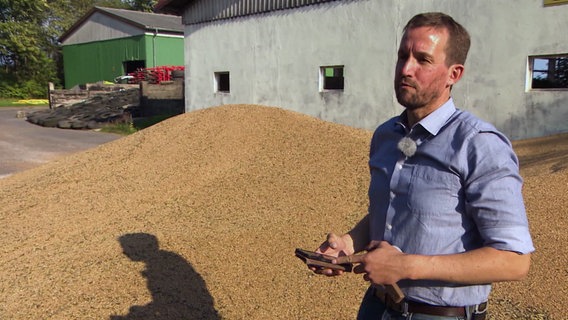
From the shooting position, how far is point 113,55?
110 feet

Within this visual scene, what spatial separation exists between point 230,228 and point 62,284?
1807 mm

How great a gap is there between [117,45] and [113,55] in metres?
0.82

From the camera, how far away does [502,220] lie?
1.48 meters

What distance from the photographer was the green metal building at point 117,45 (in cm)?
3177

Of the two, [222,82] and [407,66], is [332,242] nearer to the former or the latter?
[407,66]

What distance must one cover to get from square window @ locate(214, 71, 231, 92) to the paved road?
4158mm

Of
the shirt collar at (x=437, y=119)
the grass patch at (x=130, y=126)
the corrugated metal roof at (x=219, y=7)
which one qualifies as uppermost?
the corrugated metal roof at (x=219, y=7)

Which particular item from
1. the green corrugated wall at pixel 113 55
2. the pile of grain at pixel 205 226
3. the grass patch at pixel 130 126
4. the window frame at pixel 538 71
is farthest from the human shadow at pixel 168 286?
the green corrugated wall at pixel 113 55

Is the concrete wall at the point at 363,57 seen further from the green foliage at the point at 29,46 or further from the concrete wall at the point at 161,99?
the green foliage at the point at 29,46

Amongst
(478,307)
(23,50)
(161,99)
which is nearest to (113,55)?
(161,99)

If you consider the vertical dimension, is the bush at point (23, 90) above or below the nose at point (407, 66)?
above

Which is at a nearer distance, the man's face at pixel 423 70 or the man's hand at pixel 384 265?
the man's hand at pixel 384 265

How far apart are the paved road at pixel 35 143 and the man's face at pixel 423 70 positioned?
35.9 feet

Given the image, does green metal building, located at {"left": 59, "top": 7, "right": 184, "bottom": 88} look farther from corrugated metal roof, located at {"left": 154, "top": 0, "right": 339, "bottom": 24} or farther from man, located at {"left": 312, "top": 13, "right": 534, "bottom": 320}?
man, located at {"left": 312, "top": 13, "right": 534, "bottom": 320}
